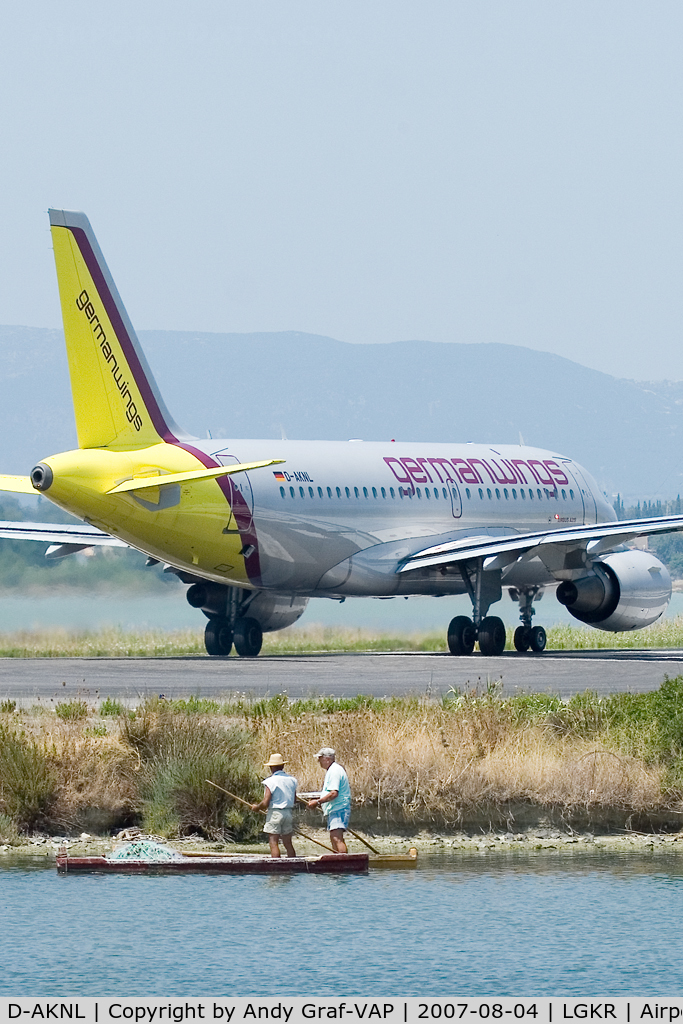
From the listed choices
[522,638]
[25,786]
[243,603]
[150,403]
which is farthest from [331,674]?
[25,786]

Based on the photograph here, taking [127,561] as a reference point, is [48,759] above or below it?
below

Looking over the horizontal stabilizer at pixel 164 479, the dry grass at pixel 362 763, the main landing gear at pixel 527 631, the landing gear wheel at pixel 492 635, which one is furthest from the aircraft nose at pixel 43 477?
the main landing gear at pixel 527 631

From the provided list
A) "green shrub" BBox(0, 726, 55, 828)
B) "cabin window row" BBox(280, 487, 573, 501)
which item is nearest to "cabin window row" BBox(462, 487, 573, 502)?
"cabin window row" BBox(280, 487, 573, 501)

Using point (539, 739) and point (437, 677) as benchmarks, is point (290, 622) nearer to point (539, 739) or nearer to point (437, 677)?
point (437, 677)

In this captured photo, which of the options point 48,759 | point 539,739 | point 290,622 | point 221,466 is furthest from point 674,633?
point 48,759

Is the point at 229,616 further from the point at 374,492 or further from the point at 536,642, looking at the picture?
the point at 536,642

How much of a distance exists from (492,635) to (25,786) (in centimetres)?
2203

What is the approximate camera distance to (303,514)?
42.4 meters

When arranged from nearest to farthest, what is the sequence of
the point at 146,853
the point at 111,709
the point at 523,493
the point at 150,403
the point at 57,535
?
the point at 146,853 < the point at 111,709 < the point at 150,403 < the point at 57,535 < the point at 523,493

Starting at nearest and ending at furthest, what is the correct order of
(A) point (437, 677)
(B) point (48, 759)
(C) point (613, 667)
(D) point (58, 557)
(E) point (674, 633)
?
(B) point (48, 759), (A) point (437, 677), (C) point (613, 667), (D) point (58, 557), (E) point (674, 633)

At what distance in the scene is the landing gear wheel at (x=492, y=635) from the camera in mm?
43312

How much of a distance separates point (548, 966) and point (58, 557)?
3394 centimetres

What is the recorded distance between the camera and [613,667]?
1555 inches
